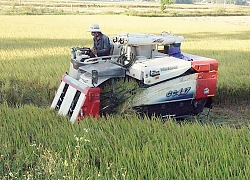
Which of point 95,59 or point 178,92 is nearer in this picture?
point 178,92

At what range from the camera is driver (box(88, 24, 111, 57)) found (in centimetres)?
630

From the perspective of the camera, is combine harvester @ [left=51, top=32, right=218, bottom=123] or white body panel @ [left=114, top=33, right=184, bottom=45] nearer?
combine harvester @ [left=51, top=32, right=218, bottom=123]

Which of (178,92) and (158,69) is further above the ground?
(158,69)

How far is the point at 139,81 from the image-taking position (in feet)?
19.1

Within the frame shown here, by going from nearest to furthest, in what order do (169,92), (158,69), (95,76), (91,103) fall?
1. (91,103)
2. (95,76)
3. (158,69)
4. (169,92)

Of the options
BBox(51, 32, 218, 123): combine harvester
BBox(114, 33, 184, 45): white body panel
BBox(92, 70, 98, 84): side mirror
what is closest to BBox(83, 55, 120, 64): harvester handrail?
BBox(51, 32, 218, 123): combine harvester

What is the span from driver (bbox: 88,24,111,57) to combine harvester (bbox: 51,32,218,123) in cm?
16

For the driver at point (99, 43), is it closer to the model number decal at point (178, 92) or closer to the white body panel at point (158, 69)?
the white body panel at point (158, 69)

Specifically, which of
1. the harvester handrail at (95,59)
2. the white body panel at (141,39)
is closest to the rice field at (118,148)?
the harvester handrail at (95,59)

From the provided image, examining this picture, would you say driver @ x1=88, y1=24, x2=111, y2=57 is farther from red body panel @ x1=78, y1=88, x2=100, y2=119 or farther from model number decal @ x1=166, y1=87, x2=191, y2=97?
Answer: model number decal @ x1=166, y1=87, x2=191, y2=97

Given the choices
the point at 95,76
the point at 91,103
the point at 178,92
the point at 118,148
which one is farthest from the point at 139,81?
the point at 118,148

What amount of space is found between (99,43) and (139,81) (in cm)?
108

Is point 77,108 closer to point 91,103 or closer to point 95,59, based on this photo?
point 91,103

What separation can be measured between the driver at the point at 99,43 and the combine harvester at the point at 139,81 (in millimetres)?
161
